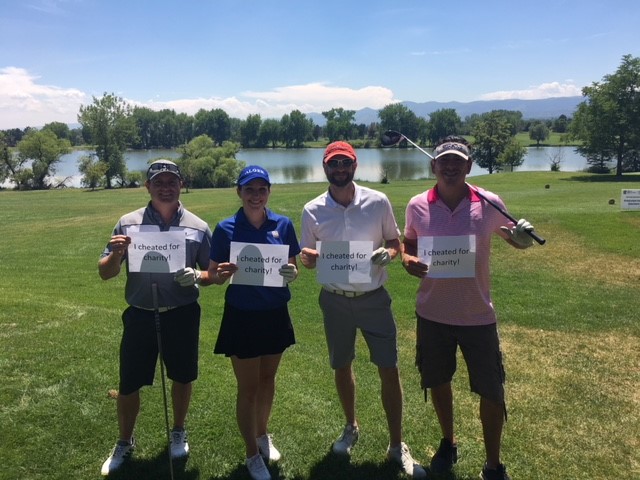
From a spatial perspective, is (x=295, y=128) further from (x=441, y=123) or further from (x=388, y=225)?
(x=388, y=225)

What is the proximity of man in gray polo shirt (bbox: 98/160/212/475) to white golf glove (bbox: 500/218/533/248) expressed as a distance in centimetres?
250

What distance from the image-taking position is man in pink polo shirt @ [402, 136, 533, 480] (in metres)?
3.77

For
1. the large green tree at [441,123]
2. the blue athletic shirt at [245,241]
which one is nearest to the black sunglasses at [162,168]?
the blue athletic shirt at [245,241]

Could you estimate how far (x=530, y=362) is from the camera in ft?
22.2

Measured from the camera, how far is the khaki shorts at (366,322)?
413 centimetres

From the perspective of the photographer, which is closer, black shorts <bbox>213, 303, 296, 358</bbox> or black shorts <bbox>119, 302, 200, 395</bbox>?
black shorts <bbox>213, 303, 296, 358</bbox>

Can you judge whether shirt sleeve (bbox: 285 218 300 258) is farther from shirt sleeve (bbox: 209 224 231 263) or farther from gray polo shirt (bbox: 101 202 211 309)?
gray polo shirt (bbox: 101 202 211 309)

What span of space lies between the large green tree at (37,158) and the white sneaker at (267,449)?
64.2 meters

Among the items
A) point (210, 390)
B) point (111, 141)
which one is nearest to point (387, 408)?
point (210, 390)

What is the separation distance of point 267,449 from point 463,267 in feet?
8.06

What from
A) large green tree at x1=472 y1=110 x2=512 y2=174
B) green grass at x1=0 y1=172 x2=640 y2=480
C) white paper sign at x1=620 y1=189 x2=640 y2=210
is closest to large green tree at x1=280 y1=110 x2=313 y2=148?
large green tree at x1=472 y1=110 x2=512 y2=174

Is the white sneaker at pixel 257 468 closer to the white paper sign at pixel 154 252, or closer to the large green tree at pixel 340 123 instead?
the white paper sign at pixel 154 252

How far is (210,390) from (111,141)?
6537 centimetres

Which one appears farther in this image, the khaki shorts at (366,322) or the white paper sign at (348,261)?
the khaki shorts at (366,322)
